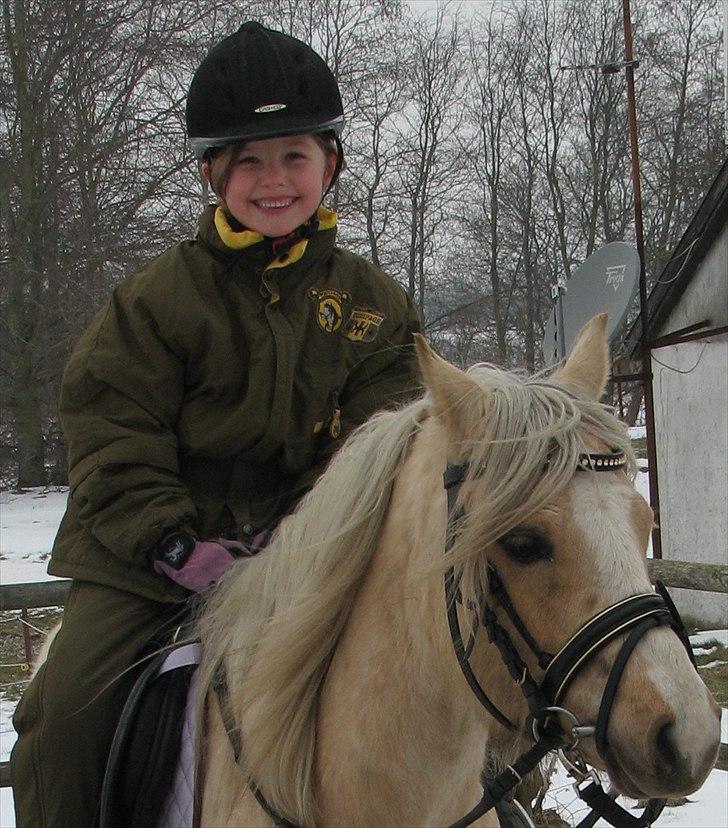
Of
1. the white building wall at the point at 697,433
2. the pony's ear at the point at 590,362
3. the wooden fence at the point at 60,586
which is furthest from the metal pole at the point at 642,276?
the pony's ear at the point at 590,362

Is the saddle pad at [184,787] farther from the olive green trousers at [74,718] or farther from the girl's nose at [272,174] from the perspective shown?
the girl's nose at [272,174]

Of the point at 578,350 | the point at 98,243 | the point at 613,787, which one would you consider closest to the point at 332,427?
the point at 578,350

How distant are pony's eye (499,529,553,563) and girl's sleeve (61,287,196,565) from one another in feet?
2.83

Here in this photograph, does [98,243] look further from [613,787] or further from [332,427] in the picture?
[613,787]

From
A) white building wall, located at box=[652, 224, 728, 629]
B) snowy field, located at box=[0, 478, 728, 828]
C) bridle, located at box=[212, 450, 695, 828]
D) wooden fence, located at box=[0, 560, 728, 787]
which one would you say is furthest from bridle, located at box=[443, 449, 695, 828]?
white building wall, located at box=[652, 224, 728, 629]

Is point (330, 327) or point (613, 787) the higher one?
point (330, 327)

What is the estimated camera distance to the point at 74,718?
1.95m

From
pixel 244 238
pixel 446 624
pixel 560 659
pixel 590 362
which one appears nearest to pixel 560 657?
pixel 560 659

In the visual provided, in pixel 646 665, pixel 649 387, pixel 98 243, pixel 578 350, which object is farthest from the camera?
pixel 98 243

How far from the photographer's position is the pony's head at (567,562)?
4.37 ft

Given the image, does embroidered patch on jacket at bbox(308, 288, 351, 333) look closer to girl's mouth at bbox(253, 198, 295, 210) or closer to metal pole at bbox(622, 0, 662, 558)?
girl's mouth at bbox(253, 198, 295, 210)

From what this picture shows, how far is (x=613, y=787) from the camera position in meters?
1.46

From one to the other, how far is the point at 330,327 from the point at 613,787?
1.32m

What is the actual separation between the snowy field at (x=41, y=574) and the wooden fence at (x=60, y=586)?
3.65ft
